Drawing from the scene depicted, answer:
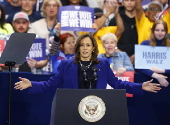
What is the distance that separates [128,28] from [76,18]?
130cm

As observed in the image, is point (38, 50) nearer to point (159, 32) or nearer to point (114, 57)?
point (114, 57)

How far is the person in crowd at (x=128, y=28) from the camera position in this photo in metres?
7.38

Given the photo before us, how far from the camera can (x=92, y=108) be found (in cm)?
411

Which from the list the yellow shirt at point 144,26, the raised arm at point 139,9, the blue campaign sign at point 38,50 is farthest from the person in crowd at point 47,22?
the yellow shirt at point 144,26

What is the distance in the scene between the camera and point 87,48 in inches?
190

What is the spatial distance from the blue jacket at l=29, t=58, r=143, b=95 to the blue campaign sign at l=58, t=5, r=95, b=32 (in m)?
1.74

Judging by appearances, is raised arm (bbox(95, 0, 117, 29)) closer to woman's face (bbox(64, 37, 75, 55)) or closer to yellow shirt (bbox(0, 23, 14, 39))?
woman's face (bbox(64, 37, 75, 55))

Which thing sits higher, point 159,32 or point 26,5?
point 26,5

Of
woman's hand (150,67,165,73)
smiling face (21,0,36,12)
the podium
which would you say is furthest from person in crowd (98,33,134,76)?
the podium

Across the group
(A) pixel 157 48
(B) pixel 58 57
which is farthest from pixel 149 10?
(B) pixel 58 57

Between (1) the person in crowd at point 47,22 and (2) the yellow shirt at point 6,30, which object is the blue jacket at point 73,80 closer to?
(2) the yellow shirt at point 6,30

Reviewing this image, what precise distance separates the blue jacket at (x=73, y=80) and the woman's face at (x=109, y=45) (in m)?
1.56

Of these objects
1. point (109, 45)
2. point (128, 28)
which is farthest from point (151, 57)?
point (128, 28)

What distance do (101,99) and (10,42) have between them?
159cm
